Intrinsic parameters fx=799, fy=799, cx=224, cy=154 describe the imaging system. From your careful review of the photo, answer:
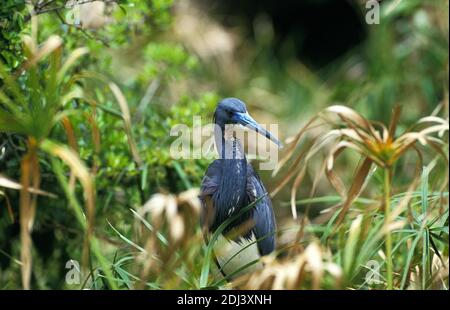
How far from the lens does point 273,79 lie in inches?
253

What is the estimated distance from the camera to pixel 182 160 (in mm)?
3547

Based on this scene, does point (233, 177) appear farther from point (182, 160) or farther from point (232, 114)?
point (182, 160)

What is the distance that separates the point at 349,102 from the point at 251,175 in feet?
7.96

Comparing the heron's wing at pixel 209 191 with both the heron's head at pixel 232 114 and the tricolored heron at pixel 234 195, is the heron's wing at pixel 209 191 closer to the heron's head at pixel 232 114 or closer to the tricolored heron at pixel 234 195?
the tricolored heron at pixel 234 195

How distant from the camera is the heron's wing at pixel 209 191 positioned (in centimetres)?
281

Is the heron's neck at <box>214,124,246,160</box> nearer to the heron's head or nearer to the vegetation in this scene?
the heron's head

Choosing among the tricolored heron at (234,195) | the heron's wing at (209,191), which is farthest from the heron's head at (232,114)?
the heron's wing at (209,191)

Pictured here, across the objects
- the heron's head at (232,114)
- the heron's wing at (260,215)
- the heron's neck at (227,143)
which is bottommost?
the heron's wing at (260,215)

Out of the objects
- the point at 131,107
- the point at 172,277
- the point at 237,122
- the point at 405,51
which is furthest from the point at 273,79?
the point at 172,277

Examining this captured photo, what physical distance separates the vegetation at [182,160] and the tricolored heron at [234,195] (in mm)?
112

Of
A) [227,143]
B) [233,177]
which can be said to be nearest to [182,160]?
[227,143]

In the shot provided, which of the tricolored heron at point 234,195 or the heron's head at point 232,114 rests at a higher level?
the heron's head at point 232,114

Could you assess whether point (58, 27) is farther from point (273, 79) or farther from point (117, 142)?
point (273, 79)

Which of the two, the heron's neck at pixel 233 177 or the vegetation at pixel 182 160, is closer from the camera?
the vegetation at pixel 182 160
